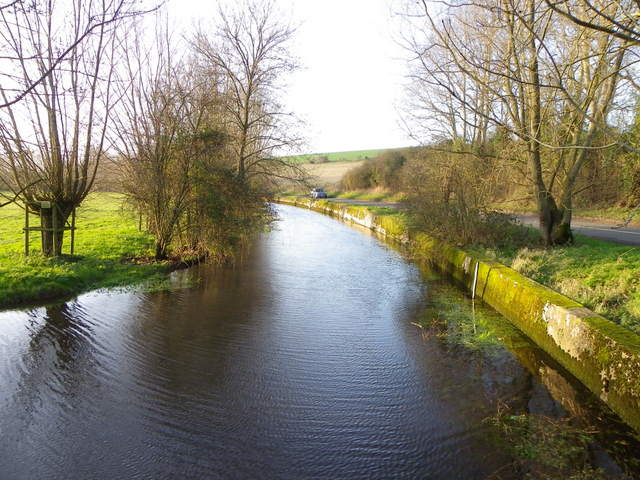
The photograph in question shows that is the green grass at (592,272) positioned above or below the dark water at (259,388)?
above

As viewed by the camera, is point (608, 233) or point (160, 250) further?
point (608, 233)

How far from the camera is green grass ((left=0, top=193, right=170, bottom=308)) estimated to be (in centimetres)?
939

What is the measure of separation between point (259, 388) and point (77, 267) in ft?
23.4

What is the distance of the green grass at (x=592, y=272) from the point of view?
263 inches

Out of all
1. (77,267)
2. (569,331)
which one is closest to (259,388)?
(569,331)

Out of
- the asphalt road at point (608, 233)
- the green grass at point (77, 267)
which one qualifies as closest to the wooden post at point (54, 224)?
the green grass at point (77, 267)

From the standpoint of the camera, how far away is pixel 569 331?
6.35 meters

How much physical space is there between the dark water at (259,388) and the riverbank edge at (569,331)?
0.25 m

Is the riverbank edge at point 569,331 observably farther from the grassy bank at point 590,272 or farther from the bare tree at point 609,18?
the bare tree at point 609,18

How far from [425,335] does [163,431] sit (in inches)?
176

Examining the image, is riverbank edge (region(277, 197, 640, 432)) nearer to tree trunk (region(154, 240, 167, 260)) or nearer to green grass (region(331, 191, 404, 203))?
tree trunk (region(154, 240, 167, 260))

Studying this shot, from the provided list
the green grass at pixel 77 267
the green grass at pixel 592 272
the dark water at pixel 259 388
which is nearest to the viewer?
the dark water at pixel 259 388

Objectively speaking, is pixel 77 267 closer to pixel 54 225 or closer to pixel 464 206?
pixel 54 225

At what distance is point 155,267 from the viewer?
12.4 meters
